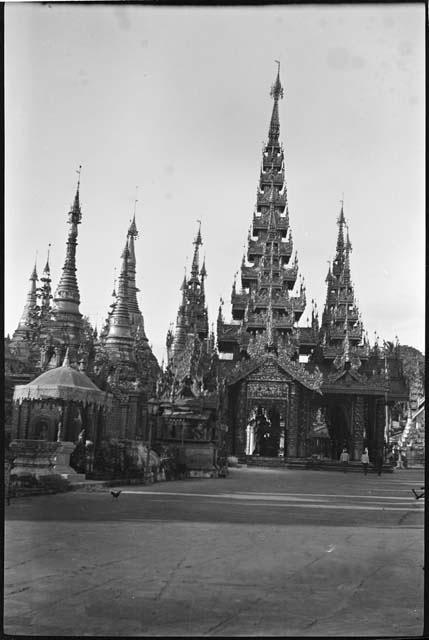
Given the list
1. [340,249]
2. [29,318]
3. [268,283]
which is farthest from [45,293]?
[340,249]

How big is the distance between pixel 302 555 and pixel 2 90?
4.75m

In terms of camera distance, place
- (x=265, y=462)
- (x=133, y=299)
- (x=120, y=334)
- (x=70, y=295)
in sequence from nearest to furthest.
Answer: (x=70, y=295) < (x=120, y=334) < (x=265, y=462) < (x=133, y=299)

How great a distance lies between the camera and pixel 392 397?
131ft

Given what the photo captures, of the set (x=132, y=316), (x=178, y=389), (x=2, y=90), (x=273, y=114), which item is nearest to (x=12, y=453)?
(x=2, y=90)

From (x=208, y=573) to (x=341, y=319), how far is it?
39792 millimetres

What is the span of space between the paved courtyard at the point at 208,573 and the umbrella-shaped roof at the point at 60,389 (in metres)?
6.03

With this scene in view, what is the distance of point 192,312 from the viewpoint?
45.1 metres

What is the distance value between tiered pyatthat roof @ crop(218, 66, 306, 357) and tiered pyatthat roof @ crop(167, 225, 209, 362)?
7.43ft

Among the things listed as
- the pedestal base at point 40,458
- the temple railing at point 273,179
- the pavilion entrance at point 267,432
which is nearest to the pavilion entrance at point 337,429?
the pavilion entrance at point 267,432

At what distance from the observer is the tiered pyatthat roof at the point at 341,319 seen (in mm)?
40781

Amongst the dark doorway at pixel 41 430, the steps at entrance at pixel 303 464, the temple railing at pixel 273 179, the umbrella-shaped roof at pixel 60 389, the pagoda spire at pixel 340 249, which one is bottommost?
the steps at entrance at pixel 303 464

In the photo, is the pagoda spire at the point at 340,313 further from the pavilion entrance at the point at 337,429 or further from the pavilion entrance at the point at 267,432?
the pavilion entrance at the point at 267,432

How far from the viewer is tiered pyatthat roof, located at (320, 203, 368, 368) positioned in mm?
40781

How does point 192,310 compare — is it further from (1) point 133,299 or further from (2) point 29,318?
(2) point 29,318
